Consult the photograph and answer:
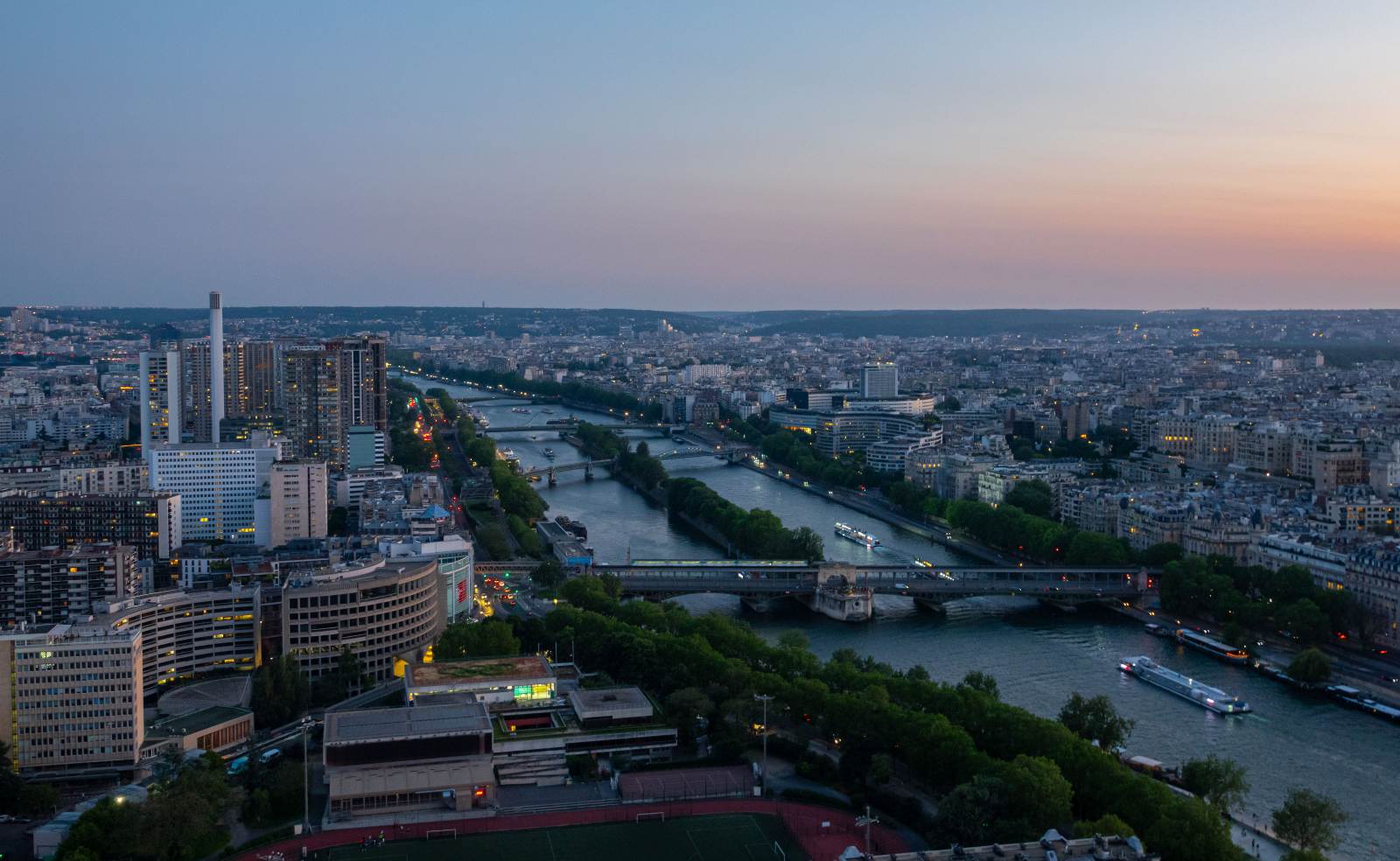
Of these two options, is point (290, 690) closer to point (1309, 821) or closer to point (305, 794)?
point (305, 794)

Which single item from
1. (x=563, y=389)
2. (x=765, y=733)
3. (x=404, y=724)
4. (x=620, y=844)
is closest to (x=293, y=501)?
(x=404, y=724)

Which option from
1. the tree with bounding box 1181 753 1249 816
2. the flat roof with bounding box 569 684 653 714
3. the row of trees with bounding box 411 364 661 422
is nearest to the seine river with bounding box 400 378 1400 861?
the tree with bounding box 1181 753 1249 816

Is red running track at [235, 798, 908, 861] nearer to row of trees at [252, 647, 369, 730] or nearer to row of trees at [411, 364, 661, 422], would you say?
row of trees at [252, 647, 369, 730]

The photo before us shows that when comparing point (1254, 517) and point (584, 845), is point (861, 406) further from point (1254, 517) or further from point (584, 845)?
point (584, 845)

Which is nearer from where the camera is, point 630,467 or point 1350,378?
point 630,467

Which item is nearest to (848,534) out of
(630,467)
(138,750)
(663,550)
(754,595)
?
(663,550)

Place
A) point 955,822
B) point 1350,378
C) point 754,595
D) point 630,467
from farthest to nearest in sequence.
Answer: point 1350,378 < point 630,467 < point 754,595 < point 955,822

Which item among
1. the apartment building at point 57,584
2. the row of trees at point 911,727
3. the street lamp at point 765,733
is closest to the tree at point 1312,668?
the row of trees at point 911,727

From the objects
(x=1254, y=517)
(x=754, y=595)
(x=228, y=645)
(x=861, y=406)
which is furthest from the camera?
(x=861, y=406)
